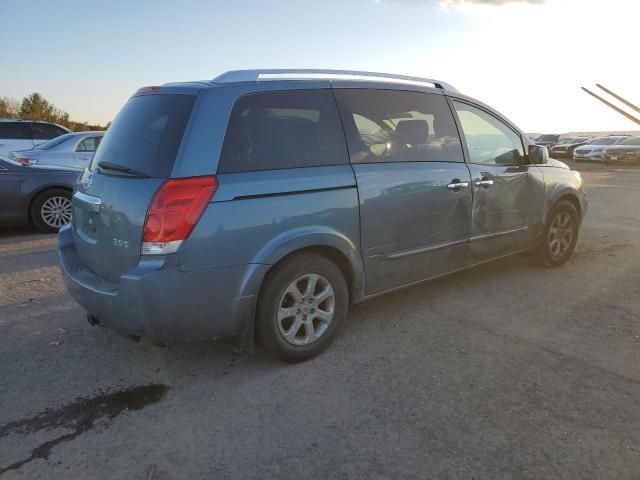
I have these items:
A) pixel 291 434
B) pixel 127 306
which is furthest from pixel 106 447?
pixel 291 434

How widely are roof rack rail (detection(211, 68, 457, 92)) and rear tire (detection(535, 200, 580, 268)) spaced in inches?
82.1

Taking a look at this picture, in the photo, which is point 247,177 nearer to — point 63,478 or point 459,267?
point 63,478

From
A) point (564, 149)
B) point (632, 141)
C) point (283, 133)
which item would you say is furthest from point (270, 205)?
point (564, 149)

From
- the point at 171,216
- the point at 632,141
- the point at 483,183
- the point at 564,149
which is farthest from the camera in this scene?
the point at 564,149

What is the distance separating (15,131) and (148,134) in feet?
44.6

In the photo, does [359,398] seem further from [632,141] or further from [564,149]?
[564,149]

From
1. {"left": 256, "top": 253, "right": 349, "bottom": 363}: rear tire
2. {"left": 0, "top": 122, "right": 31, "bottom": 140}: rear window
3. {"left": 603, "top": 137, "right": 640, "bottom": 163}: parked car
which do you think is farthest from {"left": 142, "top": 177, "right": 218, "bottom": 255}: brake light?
{"left": 603, "top": 137, "right": 640, "bottom": 163}: parked car

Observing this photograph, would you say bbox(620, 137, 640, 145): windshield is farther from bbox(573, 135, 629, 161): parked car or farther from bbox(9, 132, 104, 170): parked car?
bbox(9, 132, 104, 170): parked car

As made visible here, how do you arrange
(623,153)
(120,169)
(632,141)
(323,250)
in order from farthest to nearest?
(632,141), (623,153), (323,250), (120,169)

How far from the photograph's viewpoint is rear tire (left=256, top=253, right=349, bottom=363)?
3160mm

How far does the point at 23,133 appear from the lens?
1441 cm

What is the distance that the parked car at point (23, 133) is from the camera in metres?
14.3

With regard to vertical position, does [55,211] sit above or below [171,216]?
below

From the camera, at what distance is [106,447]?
2529 mm
